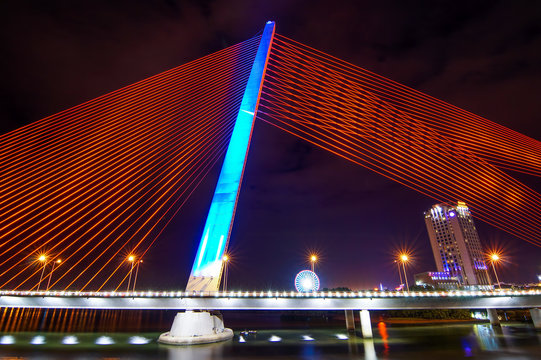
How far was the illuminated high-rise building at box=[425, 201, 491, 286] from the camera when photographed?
374ft

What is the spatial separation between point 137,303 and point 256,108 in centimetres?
1958

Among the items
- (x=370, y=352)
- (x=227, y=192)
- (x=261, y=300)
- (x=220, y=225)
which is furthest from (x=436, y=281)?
(x=220, y=225)

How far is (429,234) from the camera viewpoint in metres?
137

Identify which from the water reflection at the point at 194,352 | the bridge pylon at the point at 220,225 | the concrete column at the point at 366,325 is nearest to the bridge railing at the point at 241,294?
the bridge pylon at the point at 220,225

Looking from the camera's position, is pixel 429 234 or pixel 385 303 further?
pixel 429 234

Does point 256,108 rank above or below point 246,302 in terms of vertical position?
above

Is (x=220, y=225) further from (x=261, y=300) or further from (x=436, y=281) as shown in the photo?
(x=436, y=281)

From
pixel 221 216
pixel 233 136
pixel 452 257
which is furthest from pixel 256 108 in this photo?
pixel 452 257

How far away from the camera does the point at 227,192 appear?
26500 mm

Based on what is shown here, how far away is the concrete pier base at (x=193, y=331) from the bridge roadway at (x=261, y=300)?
86 centimetres

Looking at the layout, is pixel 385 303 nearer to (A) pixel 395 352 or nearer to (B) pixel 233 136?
(A) pixel 395 352

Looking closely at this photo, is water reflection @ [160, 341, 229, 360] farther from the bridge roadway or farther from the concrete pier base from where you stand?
the bridge roadway

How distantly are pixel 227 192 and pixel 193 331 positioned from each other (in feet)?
37.2

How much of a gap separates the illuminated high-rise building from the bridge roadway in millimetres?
104841
